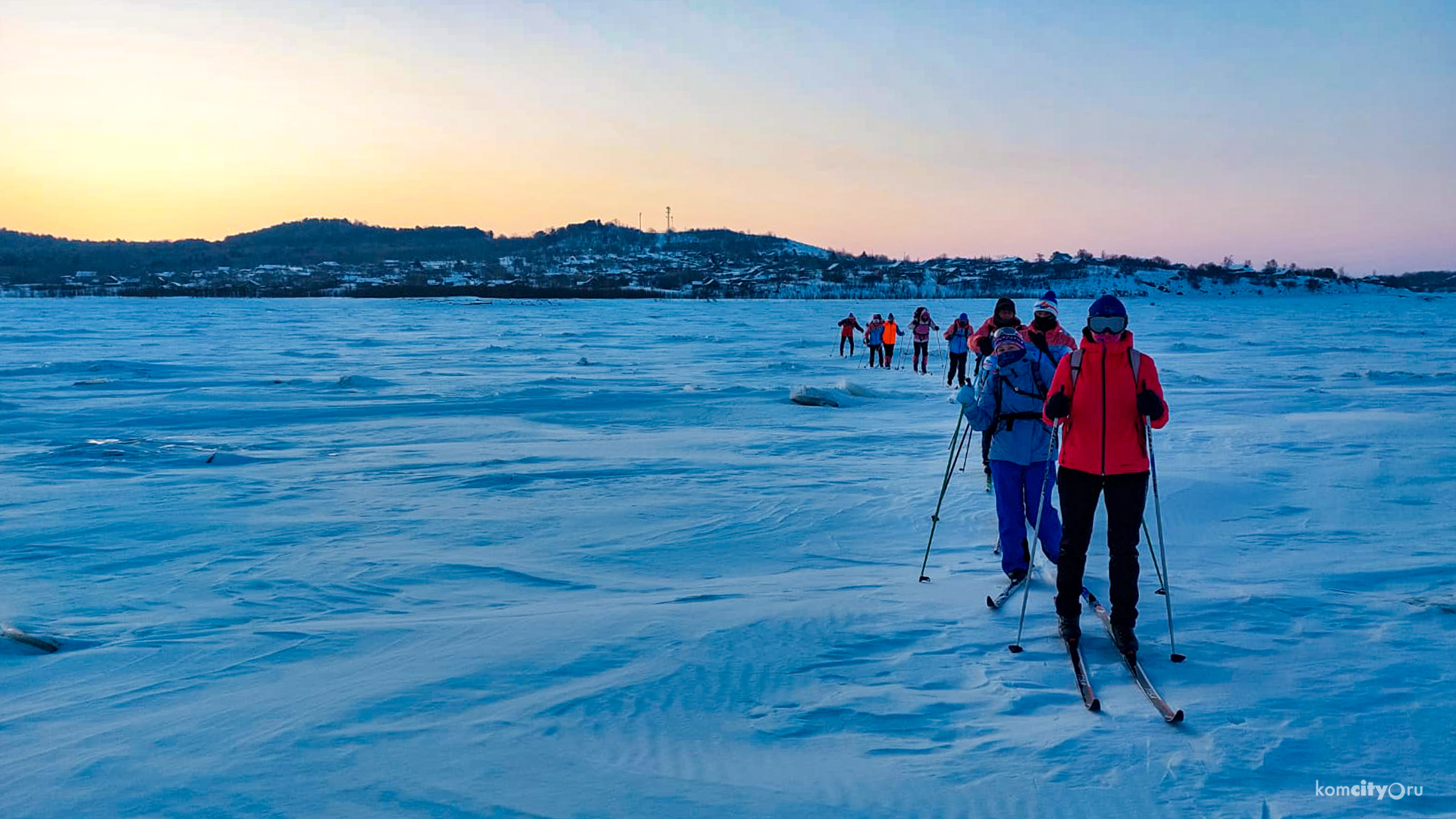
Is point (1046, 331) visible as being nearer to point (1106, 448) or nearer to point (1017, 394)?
point (1017, 394)

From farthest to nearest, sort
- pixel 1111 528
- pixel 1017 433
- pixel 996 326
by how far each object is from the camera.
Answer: pixel 996 326, pixel 1017 433, pixel 1111 528

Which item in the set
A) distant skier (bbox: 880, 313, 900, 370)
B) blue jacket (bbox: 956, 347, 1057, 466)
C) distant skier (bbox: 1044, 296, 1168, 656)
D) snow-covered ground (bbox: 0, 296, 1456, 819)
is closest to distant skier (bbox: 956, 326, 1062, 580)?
blue jacket (bbox: 956, 347, 1057, 466)

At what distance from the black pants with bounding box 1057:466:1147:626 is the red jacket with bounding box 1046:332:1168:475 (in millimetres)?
76

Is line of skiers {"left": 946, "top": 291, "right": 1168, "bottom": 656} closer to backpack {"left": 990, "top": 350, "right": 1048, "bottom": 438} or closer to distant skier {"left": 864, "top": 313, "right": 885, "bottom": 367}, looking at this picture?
backpack {"left": 990, "top": 350, "right": 1048, "bottom": 438}

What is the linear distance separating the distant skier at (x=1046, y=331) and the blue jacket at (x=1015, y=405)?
0.61 feet

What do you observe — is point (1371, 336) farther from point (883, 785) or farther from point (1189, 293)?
point (1189, 293)

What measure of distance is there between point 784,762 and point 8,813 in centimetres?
270

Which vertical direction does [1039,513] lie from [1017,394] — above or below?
below

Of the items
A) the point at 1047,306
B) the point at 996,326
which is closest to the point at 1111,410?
the point at 1047,306

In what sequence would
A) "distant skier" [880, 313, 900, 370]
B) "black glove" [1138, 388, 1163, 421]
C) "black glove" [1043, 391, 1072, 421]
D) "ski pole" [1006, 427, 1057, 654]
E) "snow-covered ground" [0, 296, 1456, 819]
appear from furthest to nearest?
"distant skier" [880, 313, 900, 370]
"ski pole" [1006, 427, 1057, 654]
"black glove" [1043, 391, 1072, 421]
"black glove" [1138, 388, 1163, 421]
"snow-covered ground" [0, 296, 1456, 819]

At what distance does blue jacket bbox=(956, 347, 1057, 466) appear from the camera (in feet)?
17.7

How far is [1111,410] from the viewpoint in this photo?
417 centimetres

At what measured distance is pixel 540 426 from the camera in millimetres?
12977

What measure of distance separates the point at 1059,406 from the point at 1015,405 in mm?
1223
